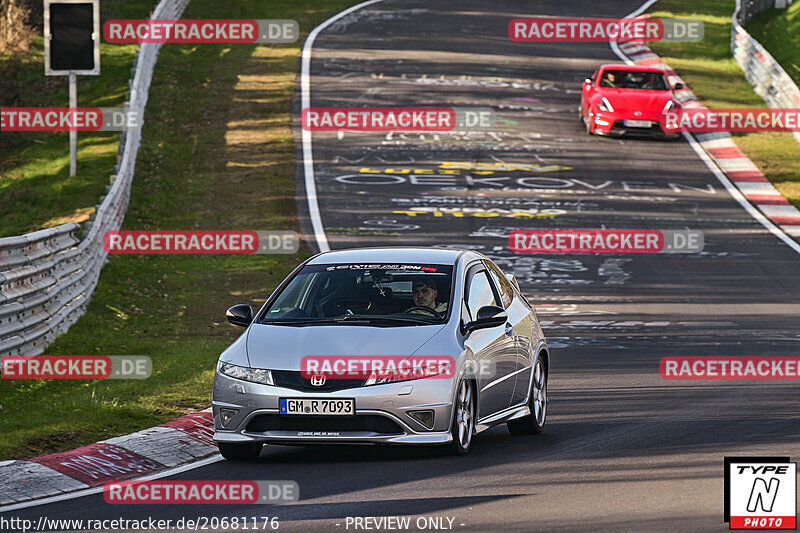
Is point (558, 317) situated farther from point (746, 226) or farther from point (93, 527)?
point (93, 527)

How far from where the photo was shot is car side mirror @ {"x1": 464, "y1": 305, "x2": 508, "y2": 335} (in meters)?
10.9

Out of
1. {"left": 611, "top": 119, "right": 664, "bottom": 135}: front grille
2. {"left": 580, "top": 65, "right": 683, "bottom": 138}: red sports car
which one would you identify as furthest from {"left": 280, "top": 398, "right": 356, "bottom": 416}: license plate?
{"left": 611, "top": 119, "right": 664, "bottom": 135}: front grille

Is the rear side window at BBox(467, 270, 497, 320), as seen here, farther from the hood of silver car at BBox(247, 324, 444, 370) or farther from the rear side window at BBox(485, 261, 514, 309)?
the hood of silver car at BBox(247, 324, 444, 370)

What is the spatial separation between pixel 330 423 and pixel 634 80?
24.7 m

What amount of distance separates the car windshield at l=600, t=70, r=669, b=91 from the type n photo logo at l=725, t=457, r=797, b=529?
25500 mm

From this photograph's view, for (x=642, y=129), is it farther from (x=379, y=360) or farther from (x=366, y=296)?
(x=379, y=360)

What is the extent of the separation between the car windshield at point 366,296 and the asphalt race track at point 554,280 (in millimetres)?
1033

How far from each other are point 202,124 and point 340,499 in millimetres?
25018

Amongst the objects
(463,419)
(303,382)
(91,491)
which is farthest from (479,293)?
(91,491)

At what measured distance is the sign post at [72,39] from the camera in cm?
2662

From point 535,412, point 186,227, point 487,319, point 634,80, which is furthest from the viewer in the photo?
point 634,80

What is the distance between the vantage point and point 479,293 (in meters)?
11.8

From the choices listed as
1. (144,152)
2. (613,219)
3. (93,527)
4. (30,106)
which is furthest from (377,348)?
(30,106)

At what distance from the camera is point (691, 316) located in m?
19.3
